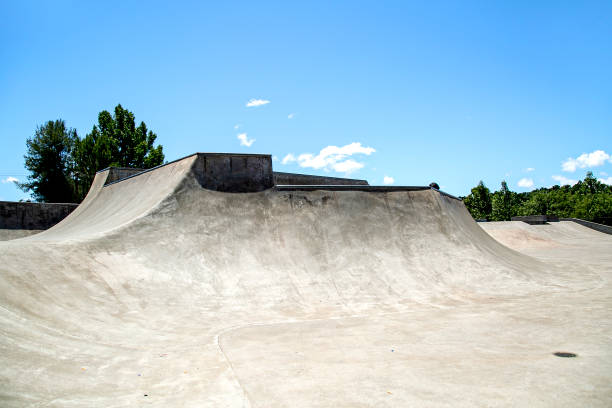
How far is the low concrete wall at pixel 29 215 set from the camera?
56.2 ft

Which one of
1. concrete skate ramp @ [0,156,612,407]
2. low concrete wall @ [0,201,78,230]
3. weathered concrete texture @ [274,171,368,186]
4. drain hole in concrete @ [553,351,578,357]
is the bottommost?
drain hole in concrete @ [553,351,578,357]

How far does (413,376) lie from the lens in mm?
4320

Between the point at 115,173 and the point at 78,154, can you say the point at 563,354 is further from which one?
the point at 78,154

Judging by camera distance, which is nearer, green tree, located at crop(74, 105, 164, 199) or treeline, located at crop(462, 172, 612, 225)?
green tree, located at crop(74, 105, 164, 199)

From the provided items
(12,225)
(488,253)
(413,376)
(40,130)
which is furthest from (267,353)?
(40,130)

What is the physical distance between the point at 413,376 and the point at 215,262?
224 inches

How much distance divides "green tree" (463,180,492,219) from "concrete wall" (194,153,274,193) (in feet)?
170

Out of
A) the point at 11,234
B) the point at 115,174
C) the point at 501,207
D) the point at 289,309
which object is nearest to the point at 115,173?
the point at 115,174

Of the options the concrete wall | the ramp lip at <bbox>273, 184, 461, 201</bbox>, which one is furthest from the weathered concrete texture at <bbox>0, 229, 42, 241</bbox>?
the ramp lip at <bbox>273, 184, 461, 201</bbox>

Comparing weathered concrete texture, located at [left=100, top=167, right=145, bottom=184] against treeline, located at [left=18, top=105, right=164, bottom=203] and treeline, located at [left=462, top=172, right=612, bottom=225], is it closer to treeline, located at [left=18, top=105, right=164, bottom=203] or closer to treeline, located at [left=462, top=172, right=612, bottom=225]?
treeline, located at [left=18, top=105, right=164, bottom=203]

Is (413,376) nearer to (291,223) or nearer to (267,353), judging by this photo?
(267,353)

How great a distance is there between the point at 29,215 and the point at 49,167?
16789mm

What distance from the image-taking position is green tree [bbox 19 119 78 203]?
31.8m

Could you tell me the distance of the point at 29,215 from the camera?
17.9 m
